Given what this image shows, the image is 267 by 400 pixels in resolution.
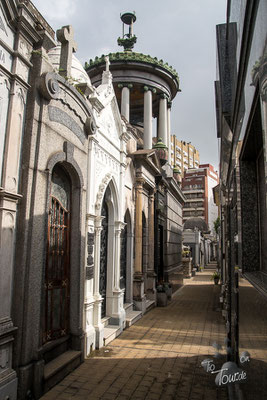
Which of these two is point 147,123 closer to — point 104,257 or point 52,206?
point 104,257

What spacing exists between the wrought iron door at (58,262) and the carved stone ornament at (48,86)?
1.49m

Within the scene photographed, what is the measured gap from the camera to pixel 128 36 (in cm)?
2216

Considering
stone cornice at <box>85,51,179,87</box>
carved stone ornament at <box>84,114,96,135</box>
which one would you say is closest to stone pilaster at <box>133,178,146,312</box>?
carved stone ornament at <box>84,114,96,135</box>

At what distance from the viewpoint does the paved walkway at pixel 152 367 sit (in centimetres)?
514

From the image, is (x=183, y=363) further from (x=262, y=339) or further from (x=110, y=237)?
(x=262, y=339)

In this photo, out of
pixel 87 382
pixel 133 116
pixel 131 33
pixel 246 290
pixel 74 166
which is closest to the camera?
pixel 246 290

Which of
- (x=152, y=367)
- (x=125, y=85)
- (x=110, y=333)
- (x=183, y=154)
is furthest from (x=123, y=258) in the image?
(x=183, y=154)

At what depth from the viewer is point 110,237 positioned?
9.12 m

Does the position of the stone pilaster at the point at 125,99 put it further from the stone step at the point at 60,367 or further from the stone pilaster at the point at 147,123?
the stone step at the point at 60,367

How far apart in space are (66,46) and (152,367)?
6.92 meters

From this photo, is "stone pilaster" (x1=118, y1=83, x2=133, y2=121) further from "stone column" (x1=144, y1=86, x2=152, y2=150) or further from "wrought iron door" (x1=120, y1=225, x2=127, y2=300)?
"wrought iron door" (x1=120, y1=225, x2=127, y2=300)

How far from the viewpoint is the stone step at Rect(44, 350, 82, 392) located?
5129 mm

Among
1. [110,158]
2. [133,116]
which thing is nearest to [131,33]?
[133,116]

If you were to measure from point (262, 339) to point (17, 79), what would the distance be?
185 inches
